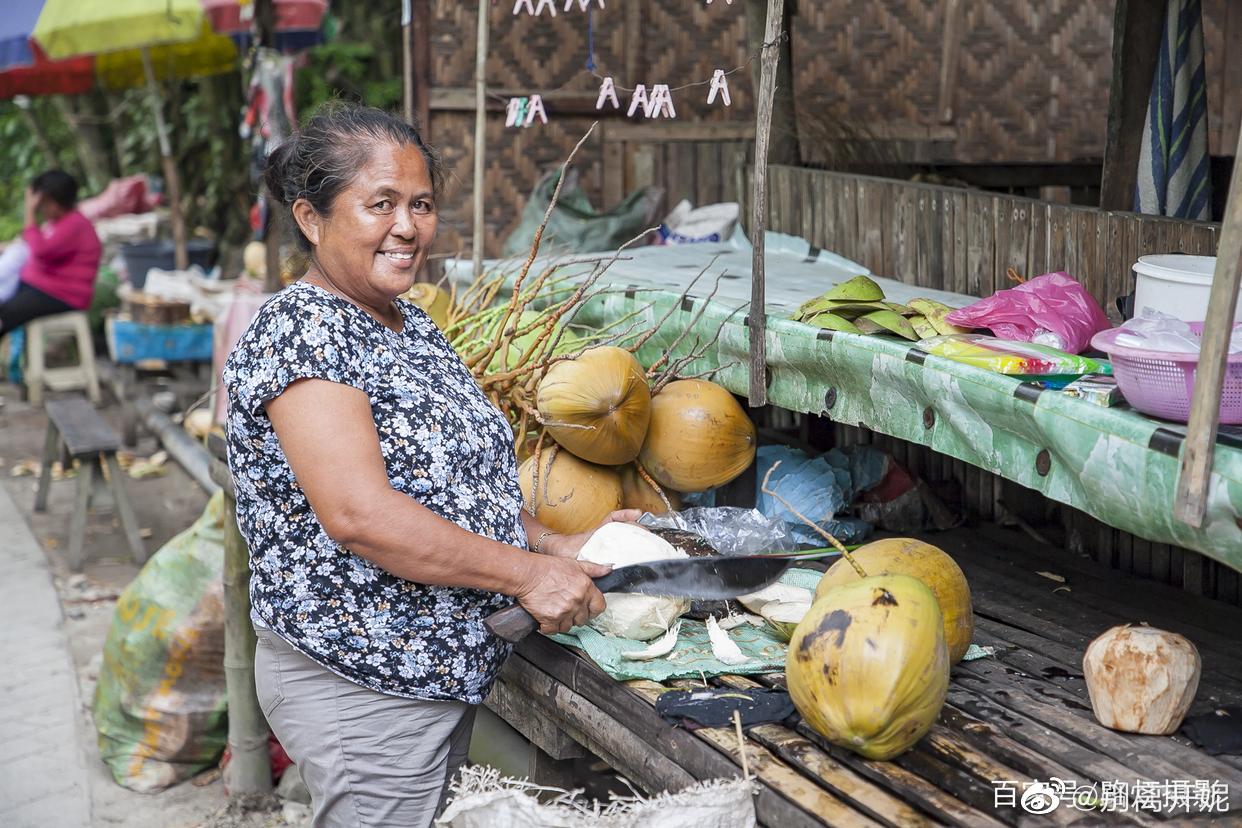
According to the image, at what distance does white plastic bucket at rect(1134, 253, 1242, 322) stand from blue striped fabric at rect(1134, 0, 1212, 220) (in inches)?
54.7

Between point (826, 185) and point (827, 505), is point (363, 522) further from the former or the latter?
point (826, 185)

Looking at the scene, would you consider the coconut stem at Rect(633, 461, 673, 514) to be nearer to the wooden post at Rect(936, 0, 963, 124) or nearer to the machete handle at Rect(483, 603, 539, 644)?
the machete handle at Rect(483, 603, 539, 644)

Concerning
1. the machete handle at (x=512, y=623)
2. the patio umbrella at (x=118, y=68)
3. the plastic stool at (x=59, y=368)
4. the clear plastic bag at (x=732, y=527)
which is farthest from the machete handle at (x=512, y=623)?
the patio umbrella at (x=118, y=68)

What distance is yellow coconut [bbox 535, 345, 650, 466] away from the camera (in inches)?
120

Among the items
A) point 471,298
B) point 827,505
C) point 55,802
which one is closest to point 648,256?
point 471,298

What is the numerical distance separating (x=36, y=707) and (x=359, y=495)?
3.46m

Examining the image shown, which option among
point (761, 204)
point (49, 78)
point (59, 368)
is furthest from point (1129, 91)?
point (49, 78)

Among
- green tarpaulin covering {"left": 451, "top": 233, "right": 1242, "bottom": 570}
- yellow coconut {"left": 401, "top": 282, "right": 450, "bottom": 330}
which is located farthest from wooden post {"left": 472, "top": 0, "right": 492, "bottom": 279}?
green tarpaulin covering {"left": 451, "top": 233, "right": 1242, "bottom": 570}

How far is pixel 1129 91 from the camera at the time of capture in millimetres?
3617

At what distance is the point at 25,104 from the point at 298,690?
14.4 metres

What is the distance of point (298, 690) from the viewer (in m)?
2.26

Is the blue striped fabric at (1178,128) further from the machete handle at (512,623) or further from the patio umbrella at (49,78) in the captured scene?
the patio umbrella at (49,78)

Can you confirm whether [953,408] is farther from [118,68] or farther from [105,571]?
[118,68]

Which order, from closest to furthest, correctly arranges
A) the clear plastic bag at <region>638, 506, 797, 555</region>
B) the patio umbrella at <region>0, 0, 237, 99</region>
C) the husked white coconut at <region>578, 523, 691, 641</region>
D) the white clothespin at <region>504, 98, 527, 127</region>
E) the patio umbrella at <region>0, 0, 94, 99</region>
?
→ 1. the husked white coconut at <region>578, 523, 691, 641</region>
2. the clear plastic bag at <region>638, 506, 797, 555</region>
3. the white clothespin at <region>504, 98, 527, 127</region>
4. the patio umbrella at <region>0, 0, 237, 99</region>
5. the patio umbrella at <region>0, 0, 94, 99</region>
